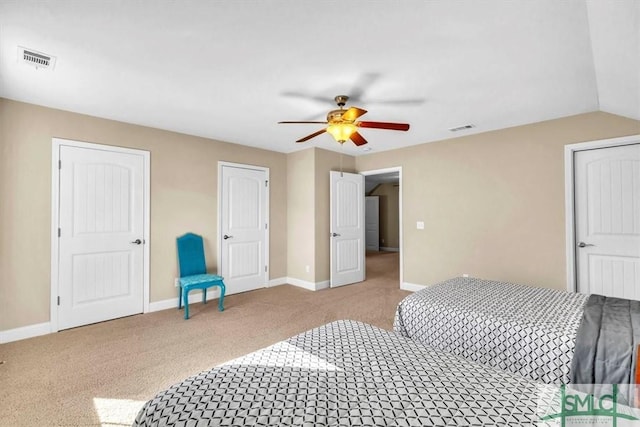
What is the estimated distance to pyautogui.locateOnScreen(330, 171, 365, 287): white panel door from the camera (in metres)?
5.11

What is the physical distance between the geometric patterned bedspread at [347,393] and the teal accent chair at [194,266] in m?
2.68

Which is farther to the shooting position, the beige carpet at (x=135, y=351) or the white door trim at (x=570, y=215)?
the white door trim at (x=570, y=215)

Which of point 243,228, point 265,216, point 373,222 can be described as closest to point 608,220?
point 265,216

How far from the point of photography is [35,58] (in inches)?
84.7

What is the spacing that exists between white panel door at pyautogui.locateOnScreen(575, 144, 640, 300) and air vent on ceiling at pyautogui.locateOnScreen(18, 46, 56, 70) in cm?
514

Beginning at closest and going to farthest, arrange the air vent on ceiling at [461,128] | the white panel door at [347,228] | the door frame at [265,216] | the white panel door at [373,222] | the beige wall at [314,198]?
the beige wall at [314,198] < the air vent on ceiling at [461,128] < the door frame at [265,216] < the white panel door at [347,228] < the white panel door at [373,222]

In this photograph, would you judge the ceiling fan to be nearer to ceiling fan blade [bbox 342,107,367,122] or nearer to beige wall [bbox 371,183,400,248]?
ceiling fan blade [bbox 342,107,367,122]

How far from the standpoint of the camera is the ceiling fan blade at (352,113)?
→ 2.50 m

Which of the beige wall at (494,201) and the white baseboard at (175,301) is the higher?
the beige wall at (494,201)

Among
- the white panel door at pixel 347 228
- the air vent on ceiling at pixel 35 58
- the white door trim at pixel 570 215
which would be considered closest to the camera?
the air vent on ceiling at pixel 35 58

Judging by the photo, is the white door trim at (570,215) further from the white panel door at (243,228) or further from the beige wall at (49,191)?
the beige wall at (49,191)

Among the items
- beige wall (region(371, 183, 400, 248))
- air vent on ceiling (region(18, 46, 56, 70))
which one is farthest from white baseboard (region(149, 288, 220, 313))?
beige wall (region(371, 183, 400, 248))

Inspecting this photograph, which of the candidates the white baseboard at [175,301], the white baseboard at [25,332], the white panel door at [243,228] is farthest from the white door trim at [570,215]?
the white baseboard at [25,332]

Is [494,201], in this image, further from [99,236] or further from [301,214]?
[99,236]
